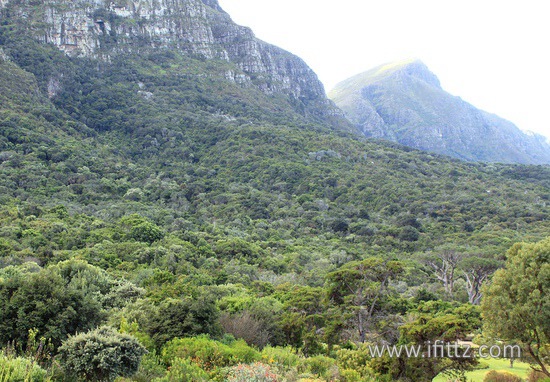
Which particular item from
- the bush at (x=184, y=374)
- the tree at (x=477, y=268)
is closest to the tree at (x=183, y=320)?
the bush at (x=184, y=374)

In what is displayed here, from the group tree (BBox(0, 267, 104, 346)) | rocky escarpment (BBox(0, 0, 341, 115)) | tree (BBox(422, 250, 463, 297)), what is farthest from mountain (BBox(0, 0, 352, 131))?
tree (BBox(0, 267, 104, 346))

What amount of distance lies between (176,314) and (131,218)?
33641mm

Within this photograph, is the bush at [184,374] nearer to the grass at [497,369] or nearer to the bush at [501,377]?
the grass at [497,369]

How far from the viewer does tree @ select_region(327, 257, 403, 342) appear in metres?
19.5

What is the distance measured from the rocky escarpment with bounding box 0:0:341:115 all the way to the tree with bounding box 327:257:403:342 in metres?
95.0

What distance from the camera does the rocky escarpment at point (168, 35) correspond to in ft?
317

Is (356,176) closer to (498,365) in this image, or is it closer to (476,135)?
(498,365)

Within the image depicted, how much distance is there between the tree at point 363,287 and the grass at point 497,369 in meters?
4.01

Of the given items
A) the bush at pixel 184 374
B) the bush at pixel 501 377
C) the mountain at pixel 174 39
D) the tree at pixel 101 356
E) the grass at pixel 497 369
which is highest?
the mountain at pixel 174 39

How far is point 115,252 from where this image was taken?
3525cm

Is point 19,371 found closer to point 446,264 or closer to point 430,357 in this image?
point 430,357

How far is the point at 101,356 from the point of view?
9336 mm

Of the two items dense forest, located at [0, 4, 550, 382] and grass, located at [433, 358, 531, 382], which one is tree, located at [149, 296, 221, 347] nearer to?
dense forest, located at [0, 4, 550, 382]

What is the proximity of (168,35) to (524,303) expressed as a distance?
117171 mm
